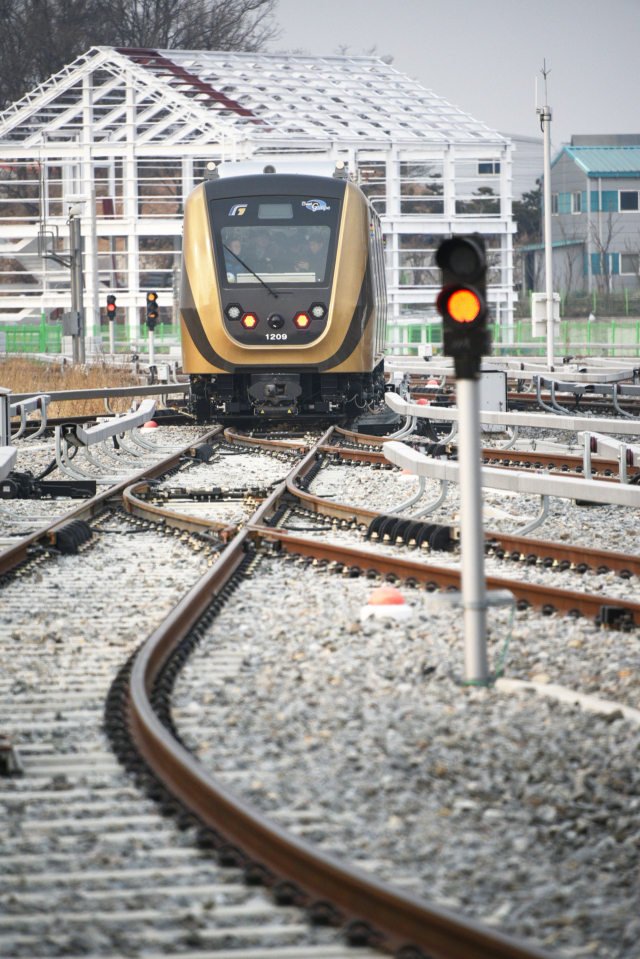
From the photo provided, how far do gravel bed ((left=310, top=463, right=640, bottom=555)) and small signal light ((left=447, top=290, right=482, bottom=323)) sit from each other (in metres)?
3.62

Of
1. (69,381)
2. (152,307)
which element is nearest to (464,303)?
(69,381)

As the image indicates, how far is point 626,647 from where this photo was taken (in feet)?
17.2

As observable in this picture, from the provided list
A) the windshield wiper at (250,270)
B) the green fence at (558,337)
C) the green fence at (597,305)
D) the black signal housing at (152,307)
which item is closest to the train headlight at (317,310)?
the windshield wiper at (250,270)

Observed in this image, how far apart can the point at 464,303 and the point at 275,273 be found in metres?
11.1

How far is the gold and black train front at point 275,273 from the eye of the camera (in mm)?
15438

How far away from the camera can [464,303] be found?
15.3ft

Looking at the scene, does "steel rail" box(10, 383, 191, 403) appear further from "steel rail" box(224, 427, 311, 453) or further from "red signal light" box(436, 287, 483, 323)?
"red signal light" box(436, 287, 483, 323)

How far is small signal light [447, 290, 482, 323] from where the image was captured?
4.65 meters

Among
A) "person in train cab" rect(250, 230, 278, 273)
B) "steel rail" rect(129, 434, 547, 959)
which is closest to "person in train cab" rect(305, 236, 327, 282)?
Result: "person in train cab" rect(250, 230, 278, 273)

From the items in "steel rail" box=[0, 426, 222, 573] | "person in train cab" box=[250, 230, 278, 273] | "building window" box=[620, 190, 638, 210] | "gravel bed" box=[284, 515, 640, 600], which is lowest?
"gravel bed" box=[284, 515, 640, 600]

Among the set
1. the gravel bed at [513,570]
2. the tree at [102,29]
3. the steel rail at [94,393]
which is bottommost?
the gravel bed at [513,570]

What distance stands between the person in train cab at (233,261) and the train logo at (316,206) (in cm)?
97

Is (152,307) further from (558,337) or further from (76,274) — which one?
(558,337)

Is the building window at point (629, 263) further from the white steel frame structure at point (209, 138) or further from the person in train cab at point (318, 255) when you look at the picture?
the person in train cab at point (318, 255)
